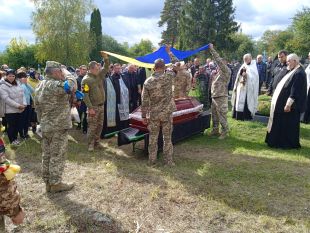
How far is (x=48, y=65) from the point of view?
4.95 metres

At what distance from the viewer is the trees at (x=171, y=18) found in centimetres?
5578

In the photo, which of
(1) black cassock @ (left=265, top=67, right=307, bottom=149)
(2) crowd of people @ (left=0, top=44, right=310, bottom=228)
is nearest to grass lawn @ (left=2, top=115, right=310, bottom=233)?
(1) black cassock @ (left=265, top=67, right=307, bottom=149)

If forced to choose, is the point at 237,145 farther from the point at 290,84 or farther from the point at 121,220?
the point at 121,220

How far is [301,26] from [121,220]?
110 feet

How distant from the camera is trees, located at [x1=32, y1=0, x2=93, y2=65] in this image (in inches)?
1387

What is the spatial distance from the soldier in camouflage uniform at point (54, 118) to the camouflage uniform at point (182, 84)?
454 cm

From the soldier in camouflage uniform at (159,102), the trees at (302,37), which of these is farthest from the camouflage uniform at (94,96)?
the trees at (302,37)

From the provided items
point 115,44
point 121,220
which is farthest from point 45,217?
point 115,44

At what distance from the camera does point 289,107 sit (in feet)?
22.6

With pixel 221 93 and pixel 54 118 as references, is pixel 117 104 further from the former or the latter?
pixel 54 118

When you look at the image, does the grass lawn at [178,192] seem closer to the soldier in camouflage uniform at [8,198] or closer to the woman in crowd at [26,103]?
the soldier in camouflage uniform at [8,198]

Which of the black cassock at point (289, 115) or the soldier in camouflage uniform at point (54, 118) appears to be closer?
the soldier in camouflage uniform at point (54, 118)

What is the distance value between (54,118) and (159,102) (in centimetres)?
192

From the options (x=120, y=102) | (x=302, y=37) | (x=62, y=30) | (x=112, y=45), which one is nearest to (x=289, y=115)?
(x=120, y=102)
